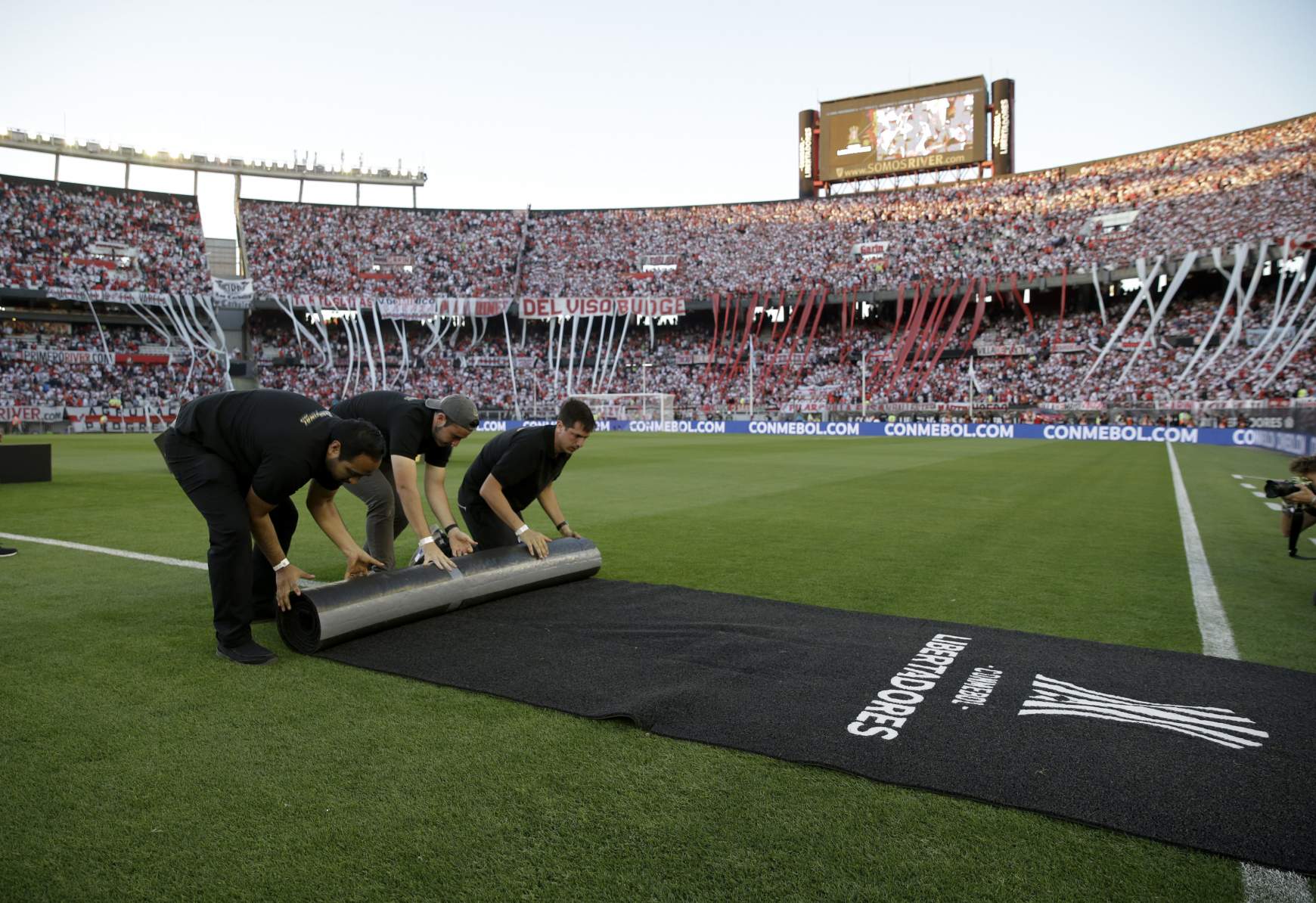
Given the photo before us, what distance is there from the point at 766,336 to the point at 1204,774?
53.8m

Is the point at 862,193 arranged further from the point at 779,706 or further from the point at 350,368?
the point at 779,706

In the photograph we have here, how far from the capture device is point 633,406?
49.5m

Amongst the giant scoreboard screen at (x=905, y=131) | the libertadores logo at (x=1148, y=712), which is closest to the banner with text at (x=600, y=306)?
the giant scoreboard screen at (x=905, y=131)

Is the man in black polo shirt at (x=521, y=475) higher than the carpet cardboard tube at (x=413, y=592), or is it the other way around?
the man in black polo shirt at (x=521, y=475)

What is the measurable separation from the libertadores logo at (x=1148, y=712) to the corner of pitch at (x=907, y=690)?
17.7 inches

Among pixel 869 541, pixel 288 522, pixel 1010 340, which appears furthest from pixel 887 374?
pixel 288 522

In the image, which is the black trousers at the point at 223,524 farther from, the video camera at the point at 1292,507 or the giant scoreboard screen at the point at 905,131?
the giant scoreboard screen at the point at 905,131

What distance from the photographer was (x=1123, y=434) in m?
35.6

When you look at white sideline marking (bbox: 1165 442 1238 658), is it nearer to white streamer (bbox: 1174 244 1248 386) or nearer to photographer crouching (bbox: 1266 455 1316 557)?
photographer crouching (bbox: 1266 455 1316 557)

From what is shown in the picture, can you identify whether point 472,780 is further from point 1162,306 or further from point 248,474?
point 1162,306

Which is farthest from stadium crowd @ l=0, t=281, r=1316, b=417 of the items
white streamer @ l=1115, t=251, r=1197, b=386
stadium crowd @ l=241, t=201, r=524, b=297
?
stadium crowd @ l=241, t=201, r=524, b=297

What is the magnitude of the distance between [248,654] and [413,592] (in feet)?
3.06

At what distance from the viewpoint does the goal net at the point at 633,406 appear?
47844 millimetres

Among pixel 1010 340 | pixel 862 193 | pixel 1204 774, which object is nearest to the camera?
pixel 1204 774
